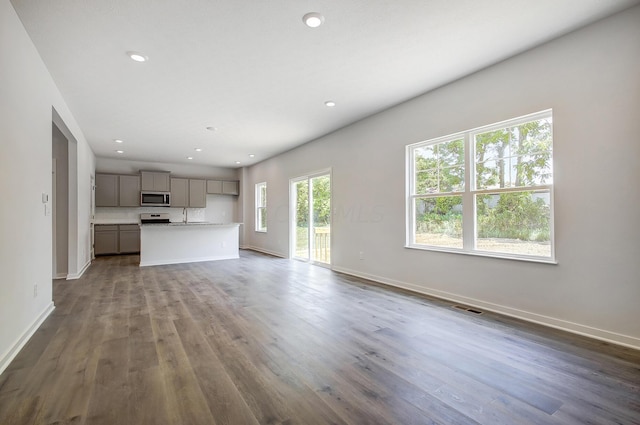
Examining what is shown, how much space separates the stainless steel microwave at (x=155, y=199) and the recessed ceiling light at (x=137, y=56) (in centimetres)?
633

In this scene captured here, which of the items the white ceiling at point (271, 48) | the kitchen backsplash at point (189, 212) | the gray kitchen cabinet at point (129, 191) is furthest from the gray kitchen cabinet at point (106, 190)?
the white ceiling at point (271, 48)

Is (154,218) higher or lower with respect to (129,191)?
lower

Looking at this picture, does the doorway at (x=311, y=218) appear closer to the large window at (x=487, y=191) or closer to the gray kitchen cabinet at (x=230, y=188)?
the large window at (x=487, y=191)


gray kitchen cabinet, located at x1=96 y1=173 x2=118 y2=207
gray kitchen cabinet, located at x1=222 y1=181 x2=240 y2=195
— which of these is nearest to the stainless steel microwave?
A: gray kitchen cabinet, located at x1=96 y1=173 x2=118 y2=207

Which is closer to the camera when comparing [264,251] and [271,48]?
[271,48]

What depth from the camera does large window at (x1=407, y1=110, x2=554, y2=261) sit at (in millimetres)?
3072

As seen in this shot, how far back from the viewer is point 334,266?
5.89 meters

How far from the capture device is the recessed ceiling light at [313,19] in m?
2.47

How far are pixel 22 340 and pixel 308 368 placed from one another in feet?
7.82

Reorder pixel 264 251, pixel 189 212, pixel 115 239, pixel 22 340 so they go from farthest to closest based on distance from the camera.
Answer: pixel 189 212 → pixel 264 251 → pixel 115 239 → pixel 22 340

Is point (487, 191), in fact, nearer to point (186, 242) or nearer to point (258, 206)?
point (186, 242)

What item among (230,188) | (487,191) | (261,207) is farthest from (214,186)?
(487,191)

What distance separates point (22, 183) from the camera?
8.46 feet

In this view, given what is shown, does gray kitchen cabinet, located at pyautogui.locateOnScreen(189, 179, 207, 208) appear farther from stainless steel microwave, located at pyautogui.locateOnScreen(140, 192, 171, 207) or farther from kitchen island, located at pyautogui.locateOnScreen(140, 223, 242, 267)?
kitchen island, located at pyautogui.locateOnScreen(140, 223, 242, 267)
